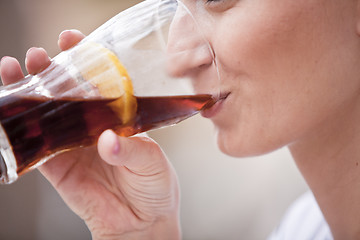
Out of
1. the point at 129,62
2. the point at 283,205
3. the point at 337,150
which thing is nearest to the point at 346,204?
the point at 337,150

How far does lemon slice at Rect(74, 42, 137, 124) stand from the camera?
70 centimetres

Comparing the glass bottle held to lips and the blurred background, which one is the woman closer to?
the glass bottle held to lips

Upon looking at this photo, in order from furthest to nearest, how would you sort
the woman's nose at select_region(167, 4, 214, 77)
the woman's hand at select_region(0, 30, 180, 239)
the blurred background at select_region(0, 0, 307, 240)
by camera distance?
the blurred background at select_region(0, 0, 307, 240), the woman's hand at select_region(0, 30, 180, 239), the woman's nose at select_region(167, 4, 214, 77)

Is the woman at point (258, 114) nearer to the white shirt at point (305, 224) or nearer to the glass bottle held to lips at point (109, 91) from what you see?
the glass bottle held to lips at point (109, 91)

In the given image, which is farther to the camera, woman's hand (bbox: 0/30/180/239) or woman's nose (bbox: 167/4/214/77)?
woman's hand (bbox: 0/30/180/239)

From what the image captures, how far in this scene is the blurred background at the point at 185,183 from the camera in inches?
87.4

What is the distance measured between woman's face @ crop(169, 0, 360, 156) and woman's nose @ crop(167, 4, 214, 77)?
0.05ft

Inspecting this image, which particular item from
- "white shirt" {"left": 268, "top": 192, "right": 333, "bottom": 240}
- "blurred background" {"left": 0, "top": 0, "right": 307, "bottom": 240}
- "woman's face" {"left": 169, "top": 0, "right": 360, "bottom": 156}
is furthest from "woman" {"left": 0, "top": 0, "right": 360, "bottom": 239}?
"blurred background" {"left": 0, "top": 0, "right": 307, "bottom": 240}

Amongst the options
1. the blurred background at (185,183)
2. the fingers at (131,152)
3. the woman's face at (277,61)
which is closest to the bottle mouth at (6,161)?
the fingers at (131,152)

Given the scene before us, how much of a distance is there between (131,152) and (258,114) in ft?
0.99

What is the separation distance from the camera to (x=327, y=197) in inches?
44.7

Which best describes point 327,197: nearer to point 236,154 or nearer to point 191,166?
point 236,154

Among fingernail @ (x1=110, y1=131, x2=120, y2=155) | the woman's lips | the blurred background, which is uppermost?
fingernail @ (x1=110, y1=131, x2=120, y2=155)

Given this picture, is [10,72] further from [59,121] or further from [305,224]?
[305,224]
